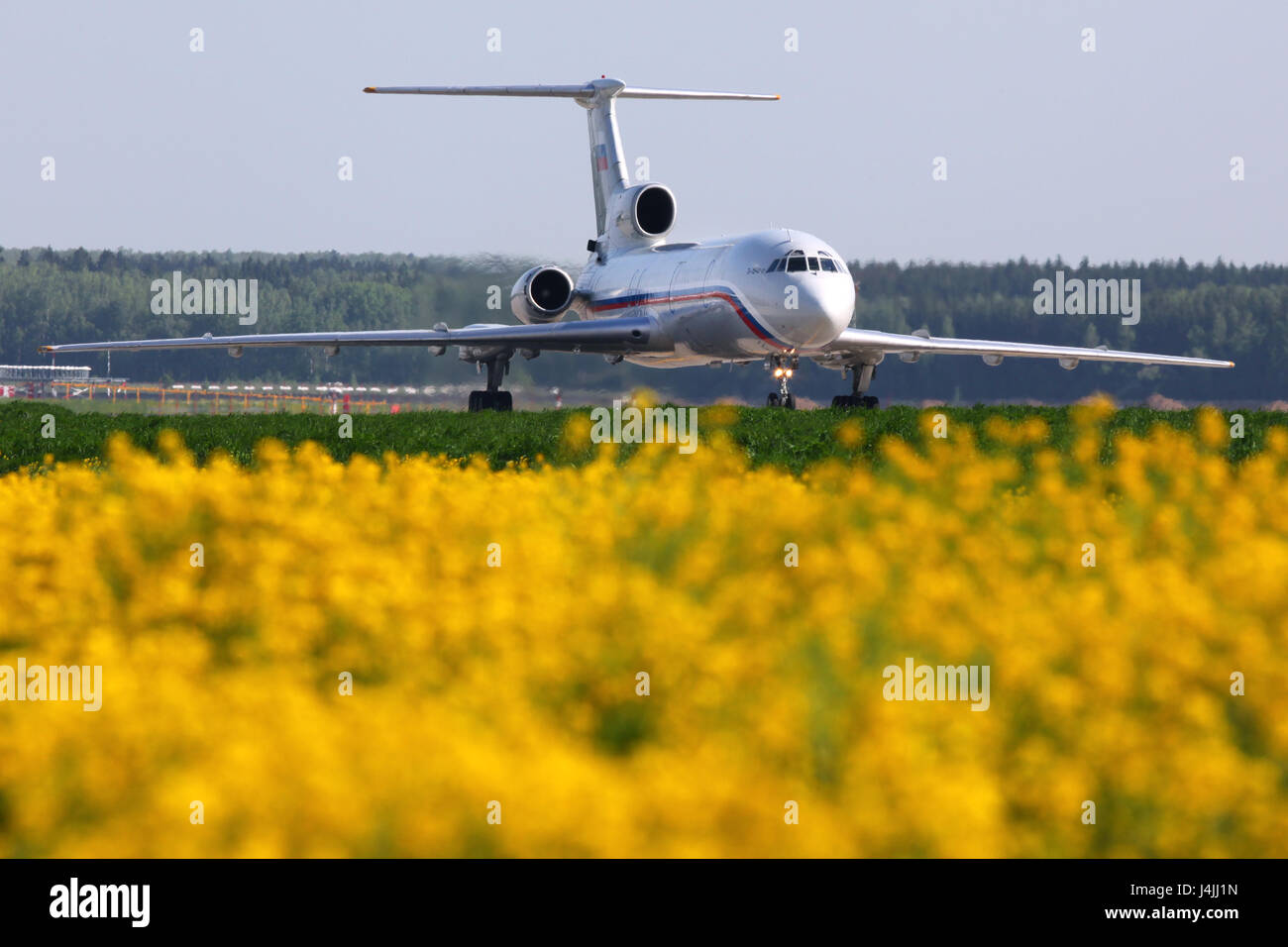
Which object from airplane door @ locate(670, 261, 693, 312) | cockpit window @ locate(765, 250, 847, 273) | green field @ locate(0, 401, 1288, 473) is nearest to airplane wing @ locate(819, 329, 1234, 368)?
cockpit window @ locate(765, 250, 847, 273)

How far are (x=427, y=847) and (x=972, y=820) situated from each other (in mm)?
1488

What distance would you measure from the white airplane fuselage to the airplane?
3 cm

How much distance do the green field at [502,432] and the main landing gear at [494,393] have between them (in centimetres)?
1528

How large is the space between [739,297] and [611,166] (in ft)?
50.6

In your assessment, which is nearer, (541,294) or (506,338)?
(506,338)

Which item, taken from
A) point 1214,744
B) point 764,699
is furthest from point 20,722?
point 1214,744

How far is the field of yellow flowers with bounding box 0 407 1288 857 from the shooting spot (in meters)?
4.33

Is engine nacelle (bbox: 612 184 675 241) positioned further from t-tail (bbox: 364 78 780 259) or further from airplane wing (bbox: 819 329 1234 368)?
airplane wing (bbox: 819 329 1234 368)

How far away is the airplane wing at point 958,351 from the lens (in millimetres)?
33688

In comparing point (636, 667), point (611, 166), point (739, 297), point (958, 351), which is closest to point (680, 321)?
point (739, 297)

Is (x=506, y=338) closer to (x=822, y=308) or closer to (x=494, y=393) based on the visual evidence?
(x=494, y=393)

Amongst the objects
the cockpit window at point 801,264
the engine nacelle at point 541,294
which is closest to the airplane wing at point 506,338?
the engine nacelle at point 541,294

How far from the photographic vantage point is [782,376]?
31.8 m
